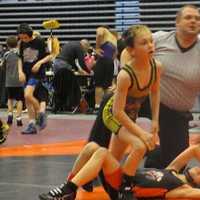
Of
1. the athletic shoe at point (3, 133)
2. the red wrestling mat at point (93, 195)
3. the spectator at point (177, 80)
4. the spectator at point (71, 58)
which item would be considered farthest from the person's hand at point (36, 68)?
the red wrestling mat at point (93, 195)

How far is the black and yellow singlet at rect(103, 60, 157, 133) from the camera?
4.81 meters

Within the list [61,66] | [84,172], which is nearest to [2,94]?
[61,66]

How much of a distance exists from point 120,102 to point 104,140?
2.26 feet

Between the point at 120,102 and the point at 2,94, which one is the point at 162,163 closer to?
the point at 120,102

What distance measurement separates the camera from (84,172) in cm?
464

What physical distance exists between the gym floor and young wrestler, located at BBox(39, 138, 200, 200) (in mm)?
354

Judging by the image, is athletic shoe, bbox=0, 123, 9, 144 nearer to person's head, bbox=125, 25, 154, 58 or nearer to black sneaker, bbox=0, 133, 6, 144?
black sneaker, bbox=0, 133, 6, 144

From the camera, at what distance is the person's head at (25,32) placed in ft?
31.6

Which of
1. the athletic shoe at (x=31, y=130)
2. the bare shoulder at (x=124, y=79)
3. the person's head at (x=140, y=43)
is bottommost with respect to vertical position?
the athletic shoe at (x=31, y=130)

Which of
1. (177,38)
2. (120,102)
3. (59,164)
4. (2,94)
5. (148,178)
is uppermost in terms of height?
(177,38)

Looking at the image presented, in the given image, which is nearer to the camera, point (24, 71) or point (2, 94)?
point (24, 71)

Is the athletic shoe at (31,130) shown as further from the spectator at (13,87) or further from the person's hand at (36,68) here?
the spectator at (13,87)

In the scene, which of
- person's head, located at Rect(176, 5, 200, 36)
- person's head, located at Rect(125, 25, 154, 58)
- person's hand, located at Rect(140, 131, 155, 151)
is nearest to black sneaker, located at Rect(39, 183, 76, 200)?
person's hand, located at Rect(140, 131, 155, 151)

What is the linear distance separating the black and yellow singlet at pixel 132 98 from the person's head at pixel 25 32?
4.83 meters
